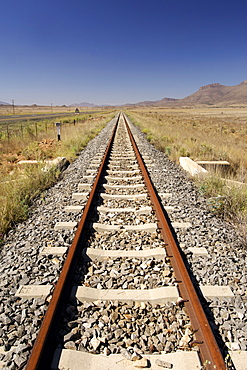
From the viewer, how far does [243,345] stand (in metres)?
2.13

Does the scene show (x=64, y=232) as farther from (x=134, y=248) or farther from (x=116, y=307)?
(x=116, y=307)

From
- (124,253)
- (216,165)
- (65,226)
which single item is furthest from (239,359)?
(216,165)

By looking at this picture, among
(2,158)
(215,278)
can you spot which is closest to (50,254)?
(215,278)

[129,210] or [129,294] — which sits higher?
[129,210]

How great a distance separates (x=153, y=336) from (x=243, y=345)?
0.77 metres

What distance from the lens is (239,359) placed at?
2006 millimetres

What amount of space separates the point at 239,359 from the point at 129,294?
112cm

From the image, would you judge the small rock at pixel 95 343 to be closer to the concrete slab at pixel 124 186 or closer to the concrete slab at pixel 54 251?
the concrete slab at pixel 54 251

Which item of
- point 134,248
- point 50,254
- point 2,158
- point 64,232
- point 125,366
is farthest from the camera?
point 2,158

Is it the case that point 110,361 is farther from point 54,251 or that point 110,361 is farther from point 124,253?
point 54,251

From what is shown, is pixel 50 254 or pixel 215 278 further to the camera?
pixel 50 254

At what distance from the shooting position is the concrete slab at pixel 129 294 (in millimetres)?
2582

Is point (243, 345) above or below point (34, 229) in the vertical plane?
below

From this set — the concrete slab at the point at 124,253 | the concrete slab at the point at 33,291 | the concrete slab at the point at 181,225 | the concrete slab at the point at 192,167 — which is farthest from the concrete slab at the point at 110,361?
the concrete slab at the point at 192,167
